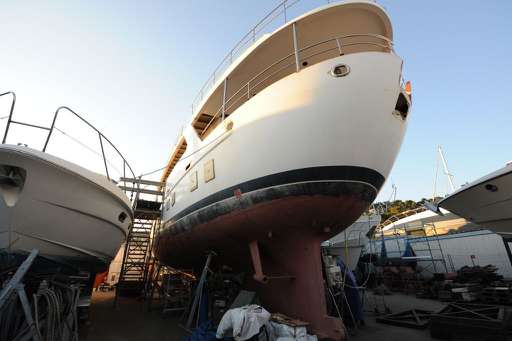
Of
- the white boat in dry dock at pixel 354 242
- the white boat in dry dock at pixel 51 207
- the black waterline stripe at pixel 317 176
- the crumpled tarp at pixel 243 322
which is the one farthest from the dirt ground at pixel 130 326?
the white boat in dry dock at pixel 354 242

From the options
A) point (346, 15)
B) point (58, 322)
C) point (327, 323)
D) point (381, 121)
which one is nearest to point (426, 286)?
point (327, 323)

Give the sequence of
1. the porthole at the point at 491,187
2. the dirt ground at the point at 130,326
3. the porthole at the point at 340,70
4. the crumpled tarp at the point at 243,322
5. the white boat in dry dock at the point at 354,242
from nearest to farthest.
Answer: the crumpled tarp at the point at 243,322 < the porthole at the point at 340,70 < the dirt ground at the point at 130,326 < the porthole at the point at 491,187 < the white boat in dry dock at the point at 354,242

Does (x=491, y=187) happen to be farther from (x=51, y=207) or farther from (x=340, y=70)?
(x=51, y=207)

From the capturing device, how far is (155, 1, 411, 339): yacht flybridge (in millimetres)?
3840

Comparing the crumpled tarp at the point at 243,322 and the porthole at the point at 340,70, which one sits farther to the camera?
the porthole at the point at 340,70

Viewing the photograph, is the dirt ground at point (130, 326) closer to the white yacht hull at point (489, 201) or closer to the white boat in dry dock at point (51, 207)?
the white boat in dry dock at point (51, 207)

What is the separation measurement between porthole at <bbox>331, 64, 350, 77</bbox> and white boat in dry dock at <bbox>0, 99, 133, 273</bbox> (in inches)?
176

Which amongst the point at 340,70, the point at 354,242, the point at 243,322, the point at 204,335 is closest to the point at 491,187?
the point at 354,242

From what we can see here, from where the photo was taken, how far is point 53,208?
4.17 m

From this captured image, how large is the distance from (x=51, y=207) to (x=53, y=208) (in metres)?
0.03

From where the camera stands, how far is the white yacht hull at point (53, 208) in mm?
3875

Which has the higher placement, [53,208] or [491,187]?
[491,187]

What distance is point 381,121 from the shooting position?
13.0 feet

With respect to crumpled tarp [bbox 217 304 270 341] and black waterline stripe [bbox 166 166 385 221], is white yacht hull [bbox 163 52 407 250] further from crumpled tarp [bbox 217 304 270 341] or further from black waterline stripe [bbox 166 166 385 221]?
crumpled tarp [bbox 217 304 270 341]
